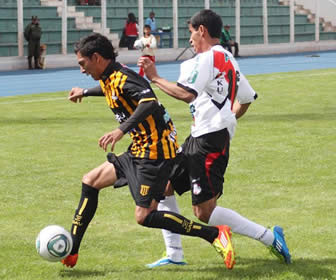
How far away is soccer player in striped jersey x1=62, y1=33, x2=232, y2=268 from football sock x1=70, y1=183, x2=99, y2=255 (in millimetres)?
74

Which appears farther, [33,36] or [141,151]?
[33,36]

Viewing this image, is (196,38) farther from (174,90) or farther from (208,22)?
(174,90)

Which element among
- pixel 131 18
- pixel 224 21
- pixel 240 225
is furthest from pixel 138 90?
pixel 224 21

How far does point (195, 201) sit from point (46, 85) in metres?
18.5

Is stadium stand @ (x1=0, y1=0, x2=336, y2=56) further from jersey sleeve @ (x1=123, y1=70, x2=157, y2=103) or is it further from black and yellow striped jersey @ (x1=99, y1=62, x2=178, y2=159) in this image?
jersey sleeve @ (x1=123, y1=70, x2=157, y2=103)

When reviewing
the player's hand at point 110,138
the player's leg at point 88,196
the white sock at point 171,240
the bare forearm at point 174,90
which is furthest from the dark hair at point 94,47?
the white sock at point 171,240

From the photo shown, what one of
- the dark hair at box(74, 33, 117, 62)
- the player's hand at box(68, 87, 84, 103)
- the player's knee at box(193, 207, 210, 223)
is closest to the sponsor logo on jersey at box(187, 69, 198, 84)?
the dark hair at box(74, 33, 117, 62)

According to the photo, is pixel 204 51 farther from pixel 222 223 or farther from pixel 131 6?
pixel 131 6

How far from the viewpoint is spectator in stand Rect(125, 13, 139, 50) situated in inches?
1336

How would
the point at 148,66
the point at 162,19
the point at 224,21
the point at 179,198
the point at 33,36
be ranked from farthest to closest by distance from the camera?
the point at 224,21 → the point at 162,19 → the point at 33,36 → the point at 179,198 → the point at 148,66

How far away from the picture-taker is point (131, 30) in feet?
113

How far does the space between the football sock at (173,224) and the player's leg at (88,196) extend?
0.45 meters

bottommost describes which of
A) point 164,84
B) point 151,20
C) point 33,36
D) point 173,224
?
point 173,224

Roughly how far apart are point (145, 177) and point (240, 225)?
2.85 feet
